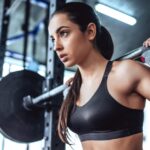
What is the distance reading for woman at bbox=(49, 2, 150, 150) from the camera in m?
1.09

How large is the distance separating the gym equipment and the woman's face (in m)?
0.72

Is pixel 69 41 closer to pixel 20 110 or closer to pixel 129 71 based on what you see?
pixel 129 71

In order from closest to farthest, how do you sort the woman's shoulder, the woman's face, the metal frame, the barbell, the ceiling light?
the woman's shoulder
the woman's face
the barbell
the metal frame
the ceiling light

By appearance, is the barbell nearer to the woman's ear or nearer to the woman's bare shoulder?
the woman's ear

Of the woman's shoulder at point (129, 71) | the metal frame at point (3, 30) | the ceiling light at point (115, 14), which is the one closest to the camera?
the woman's shoulder at point (129, 71)

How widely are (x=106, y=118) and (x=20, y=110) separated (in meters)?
0.94

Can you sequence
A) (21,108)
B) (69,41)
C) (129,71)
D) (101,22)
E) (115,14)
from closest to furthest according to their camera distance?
(129,71) → (69,41) → (21,108) → (101,22) → (115,14)

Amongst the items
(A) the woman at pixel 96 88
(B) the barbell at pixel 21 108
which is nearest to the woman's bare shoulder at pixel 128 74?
(A) the woman at pixel 96 88

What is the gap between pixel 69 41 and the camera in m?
1.19

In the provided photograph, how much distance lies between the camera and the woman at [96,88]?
42.8 inches

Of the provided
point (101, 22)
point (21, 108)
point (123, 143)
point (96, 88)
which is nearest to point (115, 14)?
point (101, 22)

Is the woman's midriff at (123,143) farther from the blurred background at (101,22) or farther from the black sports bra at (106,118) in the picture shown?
the blurred background at (101,22)

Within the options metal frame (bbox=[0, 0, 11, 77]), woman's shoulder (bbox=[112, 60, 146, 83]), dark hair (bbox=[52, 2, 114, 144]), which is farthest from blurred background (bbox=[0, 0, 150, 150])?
woman's shoulder (bbox=[112, 60, 146, 83])

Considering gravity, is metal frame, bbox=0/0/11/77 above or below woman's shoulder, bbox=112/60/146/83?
above
